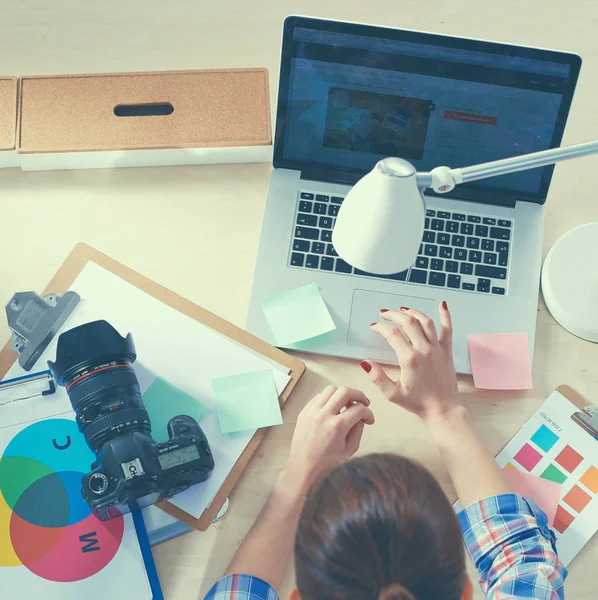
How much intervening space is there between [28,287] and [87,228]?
116 millimetres

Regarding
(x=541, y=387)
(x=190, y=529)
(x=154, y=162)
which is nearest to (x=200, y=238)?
(x=154, y=162)

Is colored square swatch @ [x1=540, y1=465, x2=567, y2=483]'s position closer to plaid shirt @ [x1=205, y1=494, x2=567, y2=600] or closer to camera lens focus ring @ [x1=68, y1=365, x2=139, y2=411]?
plaid shirt @ [x1=205, y1=494, x2=567, y2=600]

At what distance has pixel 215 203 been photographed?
1037 millimetres

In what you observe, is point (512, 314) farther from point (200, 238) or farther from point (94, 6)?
point (94, 6)

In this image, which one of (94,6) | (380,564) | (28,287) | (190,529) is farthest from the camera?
(94,6)

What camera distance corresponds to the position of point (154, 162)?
41.0 inches

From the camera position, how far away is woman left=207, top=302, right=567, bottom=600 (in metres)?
0.63

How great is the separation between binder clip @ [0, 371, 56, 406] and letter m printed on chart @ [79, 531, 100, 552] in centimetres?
18

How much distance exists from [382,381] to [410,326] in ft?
0.26

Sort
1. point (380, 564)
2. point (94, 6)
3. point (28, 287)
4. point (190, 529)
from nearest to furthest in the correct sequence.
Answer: point (380, 564)
point (190, 529)
point (28, 287)
point (94, 6)

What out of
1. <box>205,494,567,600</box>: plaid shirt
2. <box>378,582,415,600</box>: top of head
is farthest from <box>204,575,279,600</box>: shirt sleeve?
<box>378,582,415,600</box>: top of head

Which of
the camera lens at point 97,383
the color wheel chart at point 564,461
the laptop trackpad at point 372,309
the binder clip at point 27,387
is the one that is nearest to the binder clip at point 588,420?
the color wheel chart at point 564,461

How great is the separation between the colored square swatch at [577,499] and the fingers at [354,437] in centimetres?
26

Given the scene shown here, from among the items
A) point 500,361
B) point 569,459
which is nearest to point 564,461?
point 569,459
